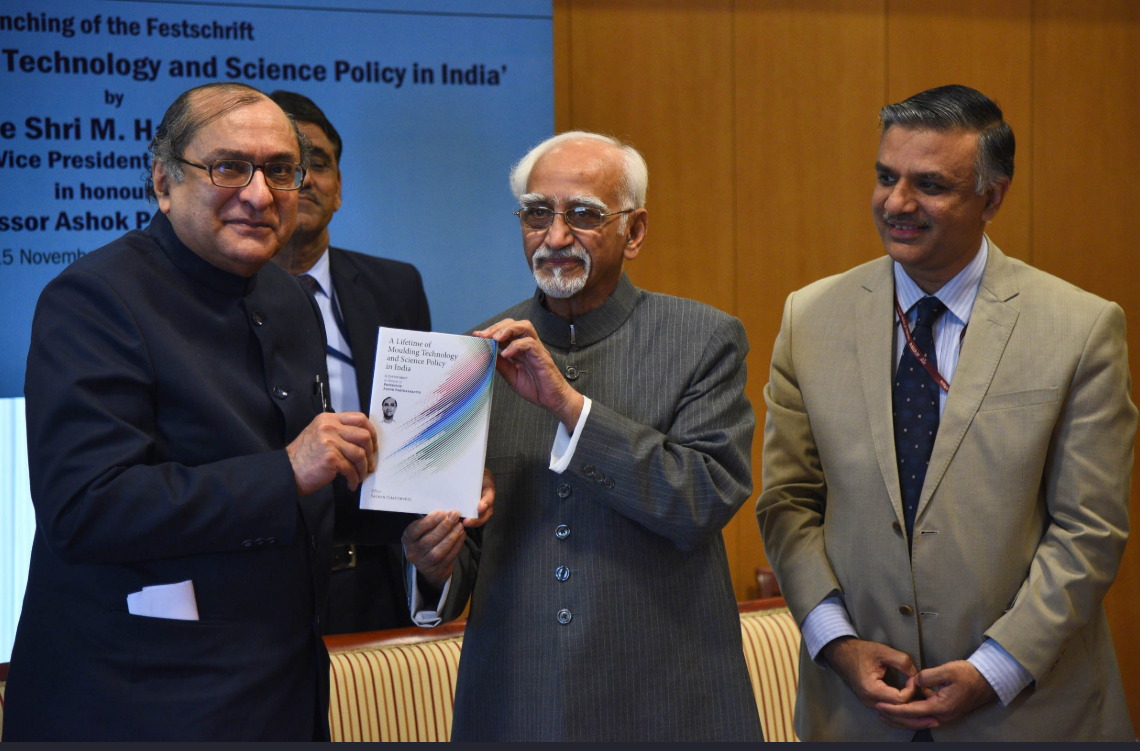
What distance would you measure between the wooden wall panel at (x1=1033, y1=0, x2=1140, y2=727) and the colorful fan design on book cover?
11.3 ft

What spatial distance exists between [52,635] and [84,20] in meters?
2.16

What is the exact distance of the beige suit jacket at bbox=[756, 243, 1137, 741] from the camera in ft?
6.52

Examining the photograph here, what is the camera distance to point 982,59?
4281mm

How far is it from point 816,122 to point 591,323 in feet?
8.25

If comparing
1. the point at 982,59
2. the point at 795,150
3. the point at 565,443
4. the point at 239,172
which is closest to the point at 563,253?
the point at 565,443

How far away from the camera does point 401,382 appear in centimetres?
174

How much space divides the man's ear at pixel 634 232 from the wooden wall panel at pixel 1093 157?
2.96 m

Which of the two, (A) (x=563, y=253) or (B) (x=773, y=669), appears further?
(B) (x=773, y=669)

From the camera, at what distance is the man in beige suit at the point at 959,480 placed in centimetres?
199

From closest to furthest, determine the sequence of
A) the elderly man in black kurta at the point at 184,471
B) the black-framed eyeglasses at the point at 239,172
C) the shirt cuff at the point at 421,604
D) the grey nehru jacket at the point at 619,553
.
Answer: the elderly man in black kurta at the point at 184,471 < the black-framed eyeglasses at the point at 239,172 < the grey nehru jacket at the point at 619,553 < the shirt cuff at the point at 421,604

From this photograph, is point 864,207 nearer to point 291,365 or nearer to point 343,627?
point 343,627

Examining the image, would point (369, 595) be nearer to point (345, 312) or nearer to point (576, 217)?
point (345, 312)

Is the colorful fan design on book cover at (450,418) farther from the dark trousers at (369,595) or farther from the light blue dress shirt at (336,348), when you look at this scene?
the dark trousers at (369,595)

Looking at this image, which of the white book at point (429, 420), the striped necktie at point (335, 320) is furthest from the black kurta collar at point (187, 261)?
the striped necktie at point (335, 320)
